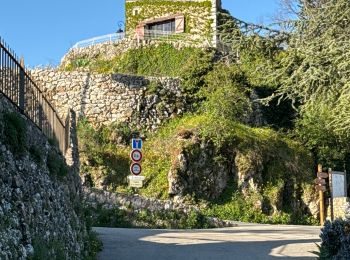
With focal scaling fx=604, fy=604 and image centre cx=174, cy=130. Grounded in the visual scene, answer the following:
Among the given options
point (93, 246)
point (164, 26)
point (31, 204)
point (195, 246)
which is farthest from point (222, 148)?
point (31, 204)

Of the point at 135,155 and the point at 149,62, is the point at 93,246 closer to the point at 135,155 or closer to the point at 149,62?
the point at 135,155

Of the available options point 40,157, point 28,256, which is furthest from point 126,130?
point 28,256

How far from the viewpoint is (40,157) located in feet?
26.6

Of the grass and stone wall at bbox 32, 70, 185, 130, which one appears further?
the grass

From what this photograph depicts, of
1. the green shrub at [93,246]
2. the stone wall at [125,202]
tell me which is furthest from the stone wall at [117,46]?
the green shrub at [93,246]

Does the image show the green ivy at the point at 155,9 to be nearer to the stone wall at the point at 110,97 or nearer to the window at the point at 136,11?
the window at the point at 136,11

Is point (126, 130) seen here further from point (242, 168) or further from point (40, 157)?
point (40, 157)

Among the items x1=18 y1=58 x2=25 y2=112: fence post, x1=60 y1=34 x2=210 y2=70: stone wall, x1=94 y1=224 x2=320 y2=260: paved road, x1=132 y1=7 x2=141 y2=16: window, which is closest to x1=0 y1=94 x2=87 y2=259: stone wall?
x1=18 y1=58 x2=25 y2=112: fence post

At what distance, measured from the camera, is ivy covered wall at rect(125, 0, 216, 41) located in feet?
109

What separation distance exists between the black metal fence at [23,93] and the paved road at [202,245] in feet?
9.68

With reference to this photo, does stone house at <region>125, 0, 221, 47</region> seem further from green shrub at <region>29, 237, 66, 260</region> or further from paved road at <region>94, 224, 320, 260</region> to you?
green shrub at <region>29, 237, 66, 260</region>

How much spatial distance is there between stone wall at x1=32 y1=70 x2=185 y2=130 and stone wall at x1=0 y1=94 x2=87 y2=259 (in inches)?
707

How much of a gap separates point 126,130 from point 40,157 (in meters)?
18.9

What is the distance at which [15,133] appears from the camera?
6762 mm
